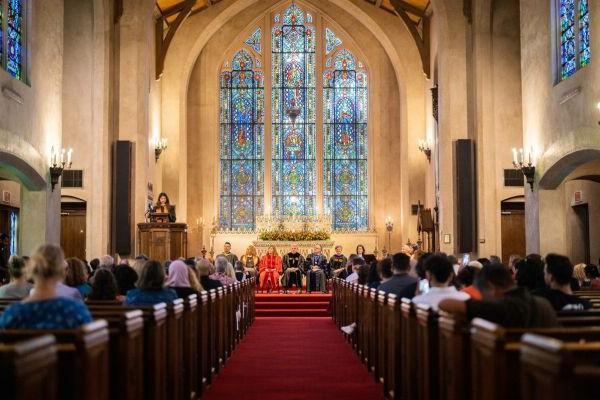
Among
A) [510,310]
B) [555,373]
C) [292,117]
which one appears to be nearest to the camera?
[555,373]

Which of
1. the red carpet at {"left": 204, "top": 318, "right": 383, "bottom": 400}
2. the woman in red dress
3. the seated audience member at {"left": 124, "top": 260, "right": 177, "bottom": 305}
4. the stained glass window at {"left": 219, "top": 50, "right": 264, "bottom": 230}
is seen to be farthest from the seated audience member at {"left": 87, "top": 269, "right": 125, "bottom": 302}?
the stained glass window at {"left": 219, "top": 50, "right": 264, "bottom": 230}

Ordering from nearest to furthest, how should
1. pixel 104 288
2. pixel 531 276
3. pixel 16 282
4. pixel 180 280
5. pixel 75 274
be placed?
1. pixel 531 276
2. pixel 104 288
3. pixel 75 274
4. pixel 16 282
5. pixel 180 280

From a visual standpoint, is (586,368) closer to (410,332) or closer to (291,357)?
(410,332)

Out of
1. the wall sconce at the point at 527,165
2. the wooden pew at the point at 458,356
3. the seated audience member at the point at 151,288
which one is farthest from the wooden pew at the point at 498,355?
the wall sconce at the point at 527,165

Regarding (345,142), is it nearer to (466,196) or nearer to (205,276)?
(466,196)

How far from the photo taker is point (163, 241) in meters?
16.0

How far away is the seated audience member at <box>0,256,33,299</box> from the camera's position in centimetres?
676

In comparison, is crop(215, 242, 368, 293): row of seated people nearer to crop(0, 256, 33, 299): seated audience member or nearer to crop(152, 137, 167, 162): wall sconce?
crop(152, 137, 167, 162): wall sconce

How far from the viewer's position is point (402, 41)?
22203 mm

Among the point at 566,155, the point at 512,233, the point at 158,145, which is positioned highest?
the point at 158,145

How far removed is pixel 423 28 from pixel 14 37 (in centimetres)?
1225

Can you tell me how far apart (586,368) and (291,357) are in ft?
20.9

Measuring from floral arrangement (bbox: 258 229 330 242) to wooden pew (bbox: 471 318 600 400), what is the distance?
1826cm

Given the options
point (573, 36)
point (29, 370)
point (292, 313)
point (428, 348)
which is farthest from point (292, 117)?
point (29, 370)
